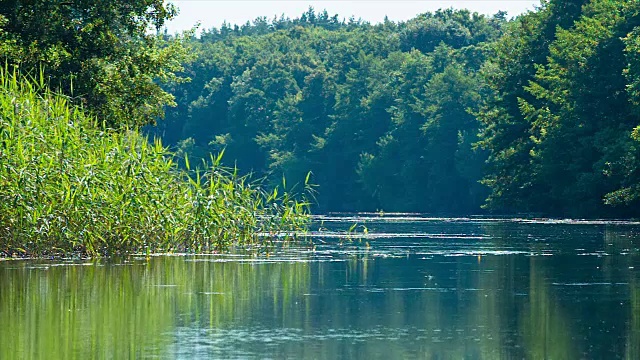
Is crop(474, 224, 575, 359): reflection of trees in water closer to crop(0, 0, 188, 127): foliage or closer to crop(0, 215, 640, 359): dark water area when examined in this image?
crop(0, 215, 640, 359): dark water area

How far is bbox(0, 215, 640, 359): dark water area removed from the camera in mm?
11914

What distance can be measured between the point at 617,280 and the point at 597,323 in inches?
220

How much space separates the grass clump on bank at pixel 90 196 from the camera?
2164 centimetres

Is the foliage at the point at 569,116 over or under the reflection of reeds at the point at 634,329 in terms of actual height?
over

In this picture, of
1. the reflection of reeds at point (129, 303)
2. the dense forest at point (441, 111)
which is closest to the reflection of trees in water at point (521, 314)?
the reflection of reeds at point (129, 303)

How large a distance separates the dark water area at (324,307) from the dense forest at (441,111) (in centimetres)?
2028

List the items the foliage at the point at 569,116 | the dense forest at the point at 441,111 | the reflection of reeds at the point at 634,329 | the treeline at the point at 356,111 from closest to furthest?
the reflection of reeds at the point at 634,329 → the foliage at the point at 569,116 → the dense forest at the point at 441,111 → the treeline at the point at 356,111

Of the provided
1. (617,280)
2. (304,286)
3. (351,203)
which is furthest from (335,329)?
(351,203)

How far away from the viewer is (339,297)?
16.7 m

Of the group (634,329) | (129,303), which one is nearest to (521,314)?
(634,329)

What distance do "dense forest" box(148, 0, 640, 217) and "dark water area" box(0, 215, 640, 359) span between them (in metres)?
20.3

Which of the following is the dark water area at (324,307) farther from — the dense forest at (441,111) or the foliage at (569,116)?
the foliage at (569,116)

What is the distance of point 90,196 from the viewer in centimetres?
2206

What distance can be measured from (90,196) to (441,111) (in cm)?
8016
